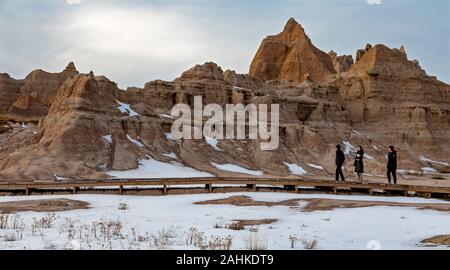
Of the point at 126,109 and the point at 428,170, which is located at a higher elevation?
the point at 126,109

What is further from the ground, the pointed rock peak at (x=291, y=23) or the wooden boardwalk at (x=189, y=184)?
the pointed rock peak at (x=291, y=23)

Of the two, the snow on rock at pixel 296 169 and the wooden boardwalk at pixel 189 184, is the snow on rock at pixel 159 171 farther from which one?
the wooden boardwalk at pixel 189 184

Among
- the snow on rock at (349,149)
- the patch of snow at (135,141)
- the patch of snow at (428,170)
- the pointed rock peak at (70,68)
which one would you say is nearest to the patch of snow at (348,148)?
the snow on rock at (349,149)

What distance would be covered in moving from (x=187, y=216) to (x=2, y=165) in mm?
30426

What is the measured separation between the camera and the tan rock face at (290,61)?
4712 inches

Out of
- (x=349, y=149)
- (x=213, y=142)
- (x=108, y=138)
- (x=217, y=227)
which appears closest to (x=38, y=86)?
(x=213, y=142)

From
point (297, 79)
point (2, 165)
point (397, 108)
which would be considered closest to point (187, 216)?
point (2, 165)

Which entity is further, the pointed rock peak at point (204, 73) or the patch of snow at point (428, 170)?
the pointed rock peak at point (204, 73)

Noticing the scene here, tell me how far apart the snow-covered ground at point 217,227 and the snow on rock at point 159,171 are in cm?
2259

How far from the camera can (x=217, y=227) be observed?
13.7 metres

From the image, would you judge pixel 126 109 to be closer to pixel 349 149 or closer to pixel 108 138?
pixel 108 138

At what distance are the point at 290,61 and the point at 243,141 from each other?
63903 millimetres

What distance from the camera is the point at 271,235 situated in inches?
487

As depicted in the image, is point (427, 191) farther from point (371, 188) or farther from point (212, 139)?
point (212, 139)
